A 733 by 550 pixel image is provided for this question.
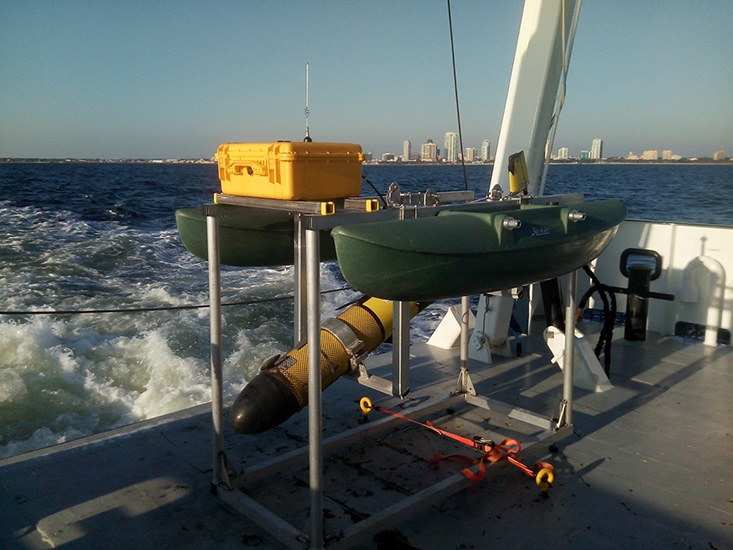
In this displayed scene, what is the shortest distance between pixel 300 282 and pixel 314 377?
27.3 inches

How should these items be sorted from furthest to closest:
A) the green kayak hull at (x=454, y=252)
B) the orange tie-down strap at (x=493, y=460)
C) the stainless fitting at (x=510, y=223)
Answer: the orange tie-down strap at (x=493, y=460), the stainless fitting at (x=510, y=223), the green kayak hull at (x=454, y=252)

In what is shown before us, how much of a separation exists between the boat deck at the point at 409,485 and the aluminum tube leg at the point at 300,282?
728 mm

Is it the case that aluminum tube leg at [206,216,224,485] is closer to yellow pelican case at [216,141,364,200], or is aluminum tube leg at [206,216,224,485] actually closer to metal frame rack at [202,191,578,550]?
metal frame rack at [202,191,578,550]

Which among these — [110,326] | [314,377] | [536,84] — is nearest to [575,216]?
[314,377]

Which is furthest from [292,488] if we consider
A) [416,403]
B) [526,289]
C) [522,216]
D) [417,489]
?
[526,289]

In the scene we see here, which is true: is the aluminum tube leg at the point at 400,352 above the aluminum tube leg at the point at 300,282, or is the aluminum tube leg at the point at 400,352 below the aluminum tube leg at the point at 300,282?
below

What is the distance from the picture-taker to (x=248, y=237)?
11.0 ft

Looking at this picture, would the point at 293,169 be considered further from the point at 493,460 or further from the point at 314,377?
the point at 493,460

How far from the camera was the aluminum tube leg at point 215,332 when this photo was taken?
290 cm

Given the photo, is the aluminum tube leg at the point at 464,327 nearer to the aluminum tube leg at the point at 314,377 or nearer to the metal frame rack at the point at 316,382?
the metal frame rack at the point at 316,382

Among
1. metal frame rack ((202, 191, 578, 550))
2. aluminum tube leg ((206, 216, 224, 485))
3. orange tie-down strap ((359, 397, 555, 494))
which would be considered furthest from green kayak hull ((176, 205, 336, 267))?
orange tie-down strap ((359, 397, 555, 494))

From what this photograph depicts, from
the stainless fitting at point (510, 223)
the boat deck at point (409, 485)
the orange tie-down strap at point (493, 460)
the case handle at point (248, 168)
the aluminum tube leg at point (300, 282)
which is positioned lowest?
the boat deck at point (409, 485)

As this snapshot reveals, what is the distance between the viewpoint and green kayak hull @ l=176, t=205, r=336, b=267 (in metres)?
3.30

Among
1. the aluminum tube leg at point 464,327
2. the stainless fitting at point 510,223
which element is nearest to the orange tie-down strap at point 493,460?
the aluminum tube leg at point 464,327
